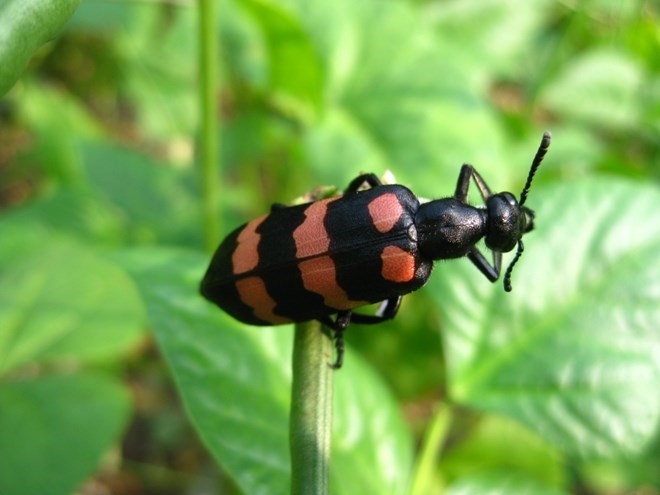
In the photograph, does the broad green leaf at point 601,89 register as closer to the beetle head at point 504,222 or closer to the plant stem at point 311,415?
the beetle head at point 504,222

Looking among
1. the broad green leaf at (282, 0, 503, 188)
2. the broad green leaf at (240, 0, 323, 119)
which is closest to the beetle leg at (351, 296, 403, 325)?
the broad green leaf at (282, 0, 503, 188)

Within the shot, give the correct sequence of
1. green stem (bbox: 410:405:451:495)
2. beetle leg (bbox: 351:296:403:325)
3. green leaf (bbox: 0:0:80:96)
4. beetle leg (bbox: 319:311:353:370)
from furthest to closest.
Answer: green stem (bbox: 410:405:451:495), beetle leg (bbox: 351:296:403:325), beetle leg (bbox: 319:311:353:370), green leaf (bbox: 0:0:80:96)

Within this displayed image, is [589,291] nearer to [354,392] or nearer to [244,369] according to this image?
[354,392]

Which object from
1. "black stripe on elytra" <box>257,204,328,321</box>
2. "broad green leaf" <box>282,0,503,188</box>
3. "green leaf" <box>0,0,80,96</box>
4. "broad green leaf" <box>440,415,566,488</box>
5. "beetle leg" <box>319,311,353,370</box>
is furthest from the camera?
"broad green leaf" <box>440,415,566,488</box>

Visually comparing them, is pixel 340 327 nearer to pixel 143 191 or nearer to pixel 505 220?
pixel 505 220

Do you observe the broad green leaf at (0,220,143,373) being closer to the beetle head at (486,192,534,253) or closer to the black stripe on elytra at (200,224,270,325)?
the black stripe on elytra at (200,224,270,325)

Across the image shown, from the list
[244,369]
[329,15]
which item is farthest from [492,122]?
[244,369]

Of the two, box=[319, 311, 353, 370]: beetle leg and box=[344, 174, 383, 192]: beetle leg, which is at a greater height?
box=[344, 174, 383, 192]: beetle leg
